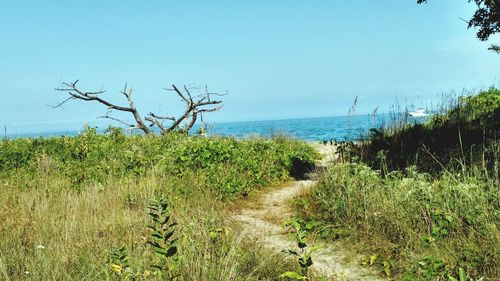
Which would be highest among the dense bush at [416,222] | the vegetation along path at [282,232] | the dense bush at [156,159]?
the dense bush at [156,159]

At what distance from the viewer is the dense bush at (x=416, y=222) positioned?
4824 millimetres

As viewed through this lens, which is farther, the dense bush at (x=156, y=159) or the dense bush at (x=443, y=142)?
the dense bush at (x=156, y=159)

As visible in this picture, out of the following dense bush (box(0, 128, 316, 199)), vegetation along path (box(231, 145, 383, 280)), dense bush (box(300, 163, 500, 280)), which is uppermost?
dense bush (box(0, 128, 316, 199))

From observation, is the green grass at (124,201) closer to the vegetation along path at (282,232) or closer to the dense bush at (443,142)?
the vegetation along path at (282,232)

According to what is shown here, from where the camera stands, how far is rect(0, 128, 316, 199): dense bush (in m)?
10.1

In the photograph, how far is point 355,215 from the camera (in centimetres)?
671

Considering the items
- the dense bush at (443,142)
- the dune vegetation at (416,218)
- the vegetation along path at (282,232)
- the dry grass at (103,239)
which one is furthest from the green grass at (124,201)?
the dense bush at (443,142)

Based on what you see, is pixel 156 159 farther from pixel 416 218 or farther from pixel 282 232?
pixel 416 218

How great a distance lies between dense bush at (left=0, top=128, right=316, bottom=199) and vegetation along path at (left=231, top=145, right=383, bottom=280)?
25.1 inches

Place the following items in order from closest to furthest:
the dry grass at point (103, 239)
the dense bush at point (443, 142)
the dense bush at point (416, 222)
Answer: the dry grass at point (103, 239) < the dense bush at point (416, 222) < the dense bush at point (443, 142)

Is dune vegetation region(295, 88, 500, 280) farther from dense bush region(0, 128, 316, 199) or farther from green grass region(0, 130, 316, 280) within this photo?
dense bush region(0, 128, 316, 199)

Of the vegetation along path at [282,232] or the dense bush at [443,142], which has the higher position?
the dense bush at [443,142]

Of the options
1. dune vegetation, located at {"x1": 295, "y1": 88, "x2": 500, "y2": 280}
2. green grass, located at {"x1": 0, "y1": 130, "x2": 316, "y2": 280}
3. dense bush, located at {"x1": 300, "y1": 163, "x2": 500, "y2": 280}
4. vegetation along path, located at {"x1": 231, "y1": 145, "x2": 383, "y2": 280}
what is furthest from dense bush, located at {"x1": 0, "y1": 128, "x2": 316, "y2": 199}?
dense bush, located at {"x1": 300, "y1": 163, "x2": 500, "y2": 280}

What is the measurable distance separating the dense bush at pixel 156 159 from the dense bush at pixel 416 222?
9.35 feet
